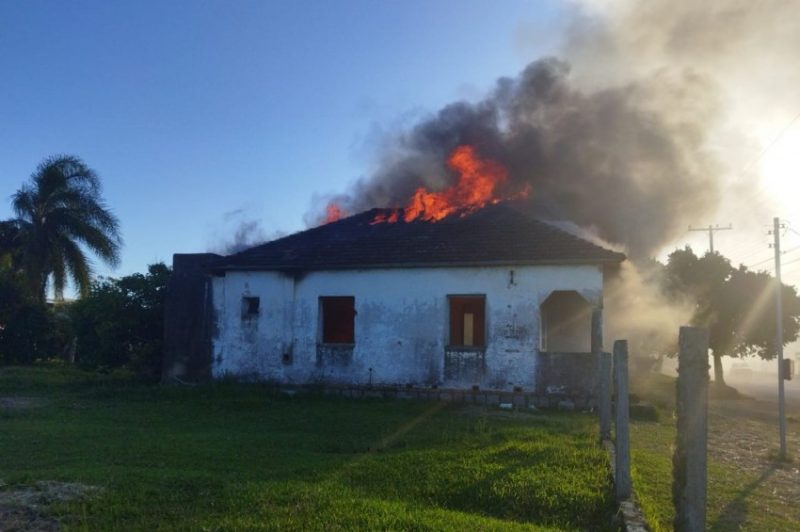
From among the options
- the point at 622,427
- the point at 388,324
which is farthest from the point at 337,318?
the point at 622,427

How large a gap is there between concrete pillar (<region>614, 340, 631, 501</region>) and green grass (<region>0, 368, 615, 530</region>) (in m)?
0.22

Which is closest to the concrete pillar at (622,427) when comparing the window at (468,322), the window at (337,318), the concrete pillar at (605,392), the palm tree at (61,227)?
the concrete pillar at (605,392)

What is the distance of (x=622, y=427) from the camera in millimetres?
6738

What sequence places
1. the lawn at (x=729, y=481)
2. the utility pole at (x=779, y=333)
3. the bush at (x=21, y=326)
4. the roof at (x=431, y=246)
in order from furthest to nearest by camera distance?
the bush at (x=21, y=326)
the roof at (x=431, y=246)
the utility pole at (x=779, y=333)
the lawn at (x=729, y=481)

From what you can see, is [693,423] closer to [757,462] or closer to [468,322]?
[757,462]

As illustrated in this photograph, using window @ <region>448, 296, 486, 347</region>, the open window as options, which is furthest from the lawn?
window @ <region>448, 296, 486, 347</region>

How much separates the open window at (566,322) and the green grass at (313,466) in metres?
4.62

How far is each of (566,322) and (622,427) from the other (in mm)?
11888

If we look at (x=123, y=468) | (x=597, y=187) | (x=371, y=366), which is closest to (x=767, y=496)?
(x=123, y=468)

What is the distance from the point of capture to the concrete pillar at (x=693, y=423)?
4043mm

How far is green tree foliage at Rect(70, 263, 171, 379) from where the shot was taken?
1923 cm

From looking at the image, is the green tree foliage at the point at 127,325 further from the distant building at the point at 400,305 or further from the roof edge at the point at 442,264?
the roof edge at the point at 442,264

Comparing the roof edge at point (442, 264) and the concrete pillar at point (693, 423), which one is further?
the roof edge at point (442, 264)

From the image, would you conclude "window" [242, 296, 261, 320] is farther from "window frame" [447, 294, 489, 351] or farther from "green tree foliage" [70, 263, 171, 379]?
"window frame" [447, 294, 489, 351]
